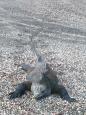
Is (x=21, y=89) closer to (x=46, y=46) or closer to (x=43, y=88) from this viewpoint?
(x=43, y=88)

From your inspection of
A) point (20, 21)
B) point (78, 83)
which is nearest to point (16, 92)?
point (78, 83)

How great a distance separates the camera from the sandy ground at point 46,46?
403 inches

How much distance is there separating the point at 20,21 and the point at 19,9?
2164 millimetres

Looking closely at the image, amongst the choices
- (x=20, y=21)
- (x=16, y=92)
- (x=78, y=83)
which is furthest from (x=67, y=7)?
(x=16, y=92)

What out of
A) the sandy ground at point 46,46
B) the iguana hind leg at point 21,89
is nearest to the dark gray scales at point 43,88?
the iguana hind leg at point 21,89

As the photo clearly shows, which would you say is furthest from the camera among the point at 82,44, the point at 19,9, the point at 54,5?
the point at 54,5

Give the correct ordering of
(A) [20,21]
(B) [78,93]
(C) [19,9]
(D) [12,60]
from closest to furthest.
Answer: (B) [78,93], (D) [12,60], (A) [20,21], (C) [19,9]

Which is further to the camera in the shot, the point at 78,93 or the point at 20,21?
the point at 20,21

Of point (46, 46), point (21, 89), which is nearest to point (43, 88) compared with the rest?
point (21, 89)

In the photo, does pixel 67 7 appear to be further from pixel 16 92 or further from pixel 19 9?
pixel 16 92

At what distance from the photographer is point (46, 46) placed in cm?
1533

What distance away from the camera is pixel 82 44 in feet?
54.3

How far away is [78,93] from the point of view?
1129 centimetres

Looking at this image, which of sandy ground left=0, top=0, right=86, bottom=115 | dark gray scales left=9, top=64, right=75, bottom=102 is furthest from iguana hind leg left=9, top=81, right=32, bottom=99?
sandy ground left=0, top=0, right=86, bottom=115
